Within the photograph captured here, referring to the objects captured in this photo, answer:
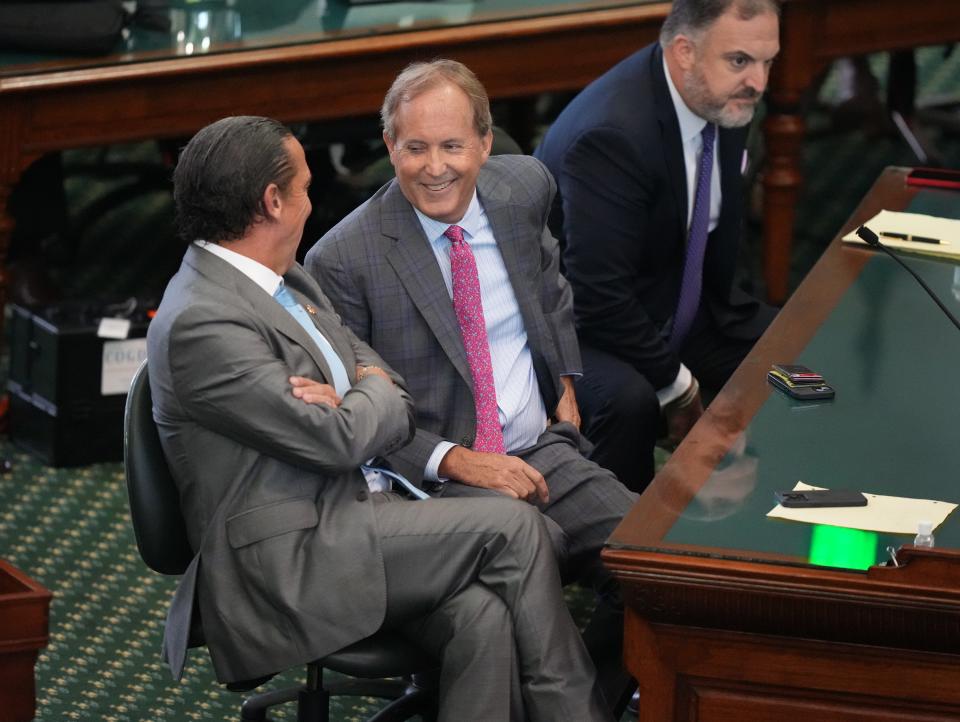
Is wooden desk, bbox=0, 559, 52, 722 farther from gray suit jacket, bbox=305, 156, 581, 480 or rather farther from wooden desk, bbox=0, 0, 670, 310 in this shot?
wooden desk, bbox=0, 0, 670, 310

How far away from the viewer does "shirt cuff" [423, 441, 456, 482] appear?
2.94m

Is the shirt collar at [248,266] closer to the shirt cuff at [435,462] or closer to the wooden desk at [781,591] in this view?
the shirt cuff at [435,462]

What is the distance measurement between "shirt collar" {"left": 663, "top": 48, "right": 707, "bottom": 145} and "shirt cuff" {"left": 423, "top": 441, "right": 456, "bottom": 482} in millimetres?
1054

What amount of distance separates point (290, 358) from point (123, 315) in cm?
193

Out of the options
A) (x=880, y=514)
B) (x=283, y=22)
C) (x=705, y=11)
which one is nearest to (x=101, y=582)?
(x=283, y=22)

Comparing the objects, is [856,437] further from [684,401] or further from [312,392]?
[684,401]

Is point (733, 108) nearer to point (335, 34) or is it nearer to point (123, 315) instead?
point (335, 34)

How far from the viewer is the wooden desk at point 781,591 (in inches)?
88.0

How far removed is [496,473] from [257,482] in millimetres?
488

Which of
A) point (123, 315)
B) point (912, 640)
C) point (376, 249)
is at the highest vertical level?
point (376, 249)

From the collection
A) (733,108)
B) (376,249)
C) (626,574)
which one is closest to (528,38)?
(733,108)

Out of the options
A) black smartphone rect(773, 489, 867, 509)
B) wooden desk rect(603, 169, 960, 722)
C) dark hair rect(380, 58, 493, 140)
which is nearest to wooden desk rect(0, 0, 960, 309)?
dark hair rect(380, 58, 493, 140)

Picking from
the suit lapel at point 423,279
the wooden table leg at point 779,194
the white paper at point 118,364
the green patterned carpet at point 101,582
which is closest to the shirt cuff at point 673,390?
the green patterned carpet at point 101,582

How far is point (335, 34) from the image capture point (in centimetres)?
450
